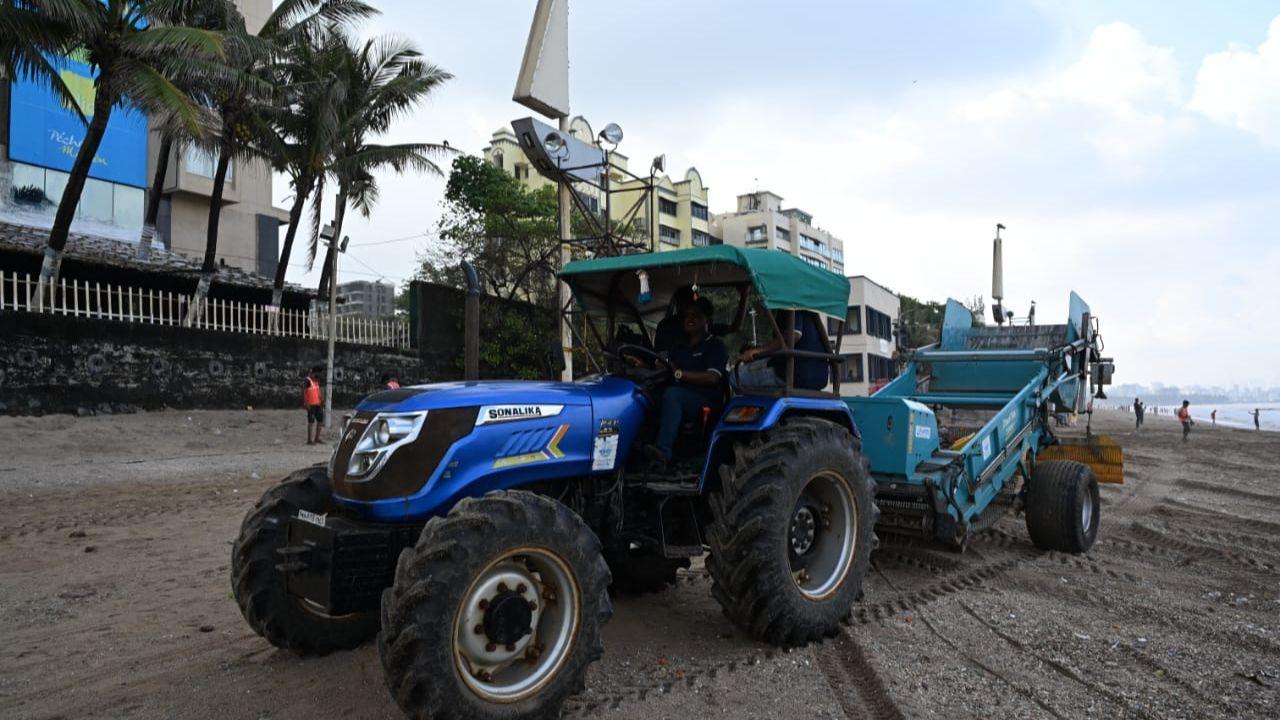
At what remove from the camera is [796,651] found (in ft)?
14.3

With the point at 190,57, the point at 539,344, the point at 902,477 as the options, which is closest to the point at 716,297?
the point at 902,477

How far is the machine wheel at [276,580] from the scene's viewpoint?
3.86 metres

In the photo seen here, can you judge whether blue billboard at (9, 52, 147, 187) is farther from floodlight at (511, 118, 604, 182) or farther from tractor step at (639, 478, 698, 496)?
tractor step at (639, 478, 698, 496)

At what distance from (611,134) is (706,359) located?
26.6 ft

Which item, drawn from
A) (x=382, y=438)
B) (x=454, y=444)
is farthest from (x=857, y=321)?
(x=382, y=438)

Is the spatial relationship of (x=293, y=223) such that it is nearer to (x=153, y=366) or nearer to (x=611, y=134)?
(x=153, y=366)

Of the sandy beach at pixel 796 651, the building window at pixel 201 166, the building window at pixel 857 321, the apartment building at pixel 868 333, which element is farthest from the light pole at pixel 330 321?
the building window at pixel 857 321

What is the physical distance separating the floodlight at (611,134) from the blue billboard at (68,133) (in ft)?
49.5

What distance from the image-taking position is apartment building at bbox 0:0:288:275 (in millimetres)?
20906

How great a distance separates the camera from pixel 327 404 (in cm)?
1576

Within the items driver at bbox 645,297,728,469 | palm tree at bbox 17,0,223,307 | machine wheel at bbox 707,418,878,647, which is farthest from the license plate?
palm tree at bbox 17,0,223,307

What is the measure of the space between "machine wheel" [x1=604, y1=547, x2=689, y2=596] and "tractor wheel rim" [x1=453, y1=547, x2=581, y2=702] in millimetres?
1801

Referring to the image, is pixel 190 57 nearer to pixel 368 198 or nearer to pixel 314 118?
pixel 314 118

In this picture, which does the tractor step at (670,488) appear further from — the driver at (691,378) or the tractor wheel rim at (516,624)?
the tractor wheel rim at (516,624)
